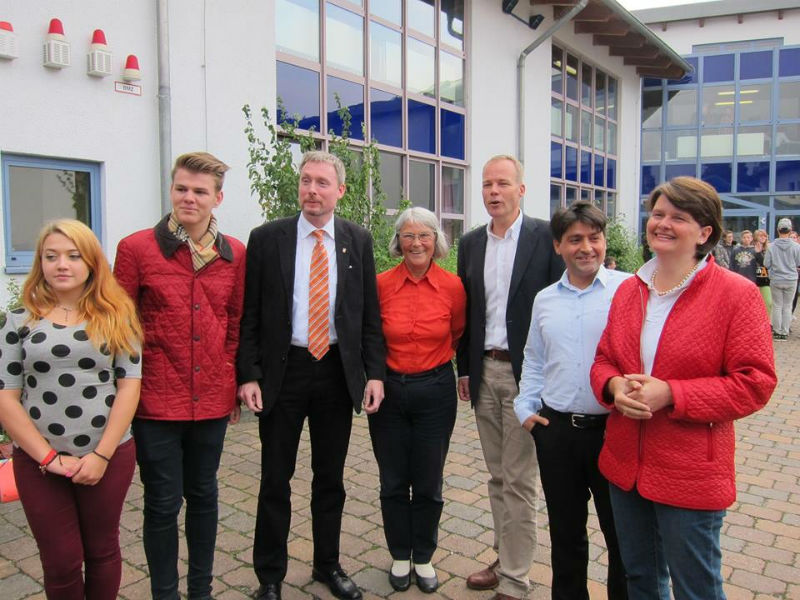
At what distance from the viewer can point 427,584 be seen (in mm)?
3213

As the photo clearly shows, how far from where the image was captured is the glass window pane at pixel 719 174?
858 inches

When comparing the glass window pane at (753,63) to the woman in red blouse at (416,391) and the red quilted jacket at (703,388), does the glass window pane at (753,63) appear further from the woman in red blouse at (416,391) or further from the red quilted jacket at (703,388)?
the red quilted jacket at (703,388)

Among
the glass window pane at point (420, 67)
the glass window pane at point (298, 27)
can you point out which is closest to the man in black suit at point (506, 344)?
the glass window pane at point (298, 27)

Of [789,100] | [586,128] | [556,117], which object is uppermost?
[789,100]

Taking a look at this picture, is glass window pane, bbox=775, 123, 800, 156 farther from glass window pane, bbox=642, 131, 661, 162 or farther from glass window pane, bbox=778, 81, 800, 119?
glass window pane, bbox=642, 131, 661, 162

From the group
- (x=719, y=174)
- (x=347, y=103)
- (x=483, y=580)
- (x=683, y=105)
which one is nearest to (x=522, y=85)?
(x=347, y=103)

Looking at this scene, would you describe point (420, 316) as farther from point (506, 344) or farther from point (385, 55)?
point (385, 55)

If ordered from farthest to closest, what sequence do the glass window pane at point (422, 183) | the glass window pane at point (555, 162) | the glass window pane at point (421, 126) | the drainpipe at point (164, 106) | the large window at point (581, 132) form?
the large window at point (581, 132) < the glass window pane at point (555, 162) < the glass window pane at point (422, 183) < the glass window pane at point (421, 126) < the drainpipe at point (164, 106)

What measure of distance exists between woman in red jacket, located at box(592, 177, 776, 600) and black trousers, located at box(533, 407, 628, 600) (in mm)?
238

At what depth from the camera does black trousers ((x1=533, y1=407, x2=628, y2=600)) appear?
253cm

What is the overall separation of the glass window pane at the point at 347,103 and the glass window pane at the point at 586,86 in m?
8.56

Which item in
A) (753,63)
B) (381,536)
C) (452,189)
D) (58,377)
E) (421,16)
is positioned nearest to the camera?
(58,377)

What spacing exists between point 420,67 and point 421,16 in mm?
855

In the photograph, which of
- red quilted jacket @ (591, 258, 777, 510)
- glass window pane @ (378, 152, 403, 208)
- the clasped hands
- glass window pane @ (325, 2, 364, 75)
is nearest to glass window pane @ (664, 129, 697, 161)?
glass window pane @ (378, 152, 403, 208)
